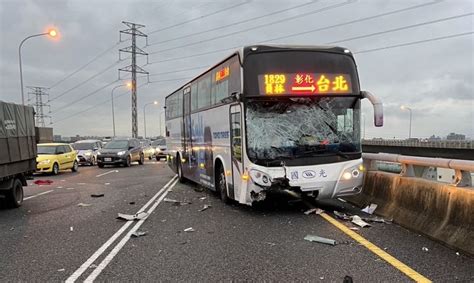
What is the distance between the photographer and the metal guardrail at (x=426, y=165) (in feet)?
21.4

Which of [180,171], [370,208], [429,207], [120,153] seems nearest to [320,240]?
[429,207]

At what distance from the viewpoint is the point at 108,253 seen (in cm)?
634

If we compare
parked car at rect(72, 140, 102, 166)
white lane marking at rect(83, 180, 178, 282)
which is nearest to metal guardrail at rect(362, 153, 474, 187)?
white lane marking at rect(83, 180, 178, 282)

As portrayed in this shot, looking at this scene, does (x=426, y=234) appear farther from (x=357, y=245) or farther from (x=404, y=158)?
(x=404, y=158)

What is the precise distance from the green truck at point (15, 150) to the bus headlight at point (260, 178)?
20.1ft

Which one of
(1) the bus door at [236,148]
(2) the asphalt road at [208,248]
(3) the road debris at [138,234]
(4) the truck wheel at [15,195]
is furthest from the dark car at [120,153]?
(3) the road debris at [138,234]

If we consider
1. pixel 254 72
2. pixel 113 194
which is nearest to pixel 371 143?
pixel 113 194

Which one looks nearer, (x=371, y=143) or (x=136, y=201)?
(x=136, y=201)

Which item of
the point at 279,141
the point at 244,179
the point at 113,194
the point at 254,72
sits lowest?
the point at 113,194

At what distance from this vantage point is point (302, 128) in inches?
350

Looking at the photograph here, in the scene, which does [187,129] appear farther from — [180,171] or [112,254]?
[112,254]

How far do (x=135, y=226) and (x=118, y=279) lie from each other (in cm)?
325

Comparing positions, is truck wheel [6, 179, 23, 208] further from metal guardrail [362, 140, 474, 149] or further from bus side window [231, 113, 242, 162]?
metal guardrail [362, 140, 474, 149]

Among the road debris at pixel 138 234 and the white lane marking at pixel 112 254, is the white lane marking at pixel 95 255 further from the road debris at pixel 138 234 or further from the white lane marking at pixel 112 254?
the road debris at pixel 138 234
